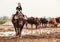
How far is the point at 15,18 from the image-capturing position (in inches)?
797

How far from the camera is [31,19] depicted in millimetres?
46500

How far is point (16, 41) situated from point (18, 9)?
11.2 feet

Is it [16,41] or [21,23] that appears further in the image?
[21,23]

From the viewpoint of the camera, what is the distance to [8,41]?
17.8 meters

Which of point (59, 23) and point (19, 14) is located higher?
point (19, 14)

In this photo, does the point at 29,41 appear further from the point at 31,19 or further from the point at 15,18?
the point at 31,19

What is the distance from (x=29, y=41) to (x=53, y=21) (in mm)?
32670

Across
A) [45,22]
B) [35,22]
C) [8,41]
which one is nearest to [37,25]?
[35,22]

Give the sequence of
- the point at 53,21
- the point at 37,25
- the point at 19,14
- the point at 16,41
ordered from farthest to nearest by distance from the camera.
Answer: the point at 53,21
the point at 37,25
the point at 19,14
the point at 16,41

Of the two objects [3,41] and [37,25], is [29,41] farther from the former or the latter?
[37,25]

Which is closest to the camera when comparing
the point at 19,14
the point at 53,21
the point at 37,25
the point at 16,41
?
the point at 16,41

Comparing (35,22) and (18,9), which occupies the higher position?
(18,9)

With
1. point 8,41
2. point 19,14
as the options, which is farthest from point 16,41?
point 19,14

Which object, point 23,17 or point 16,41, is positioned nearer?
point 16,41
